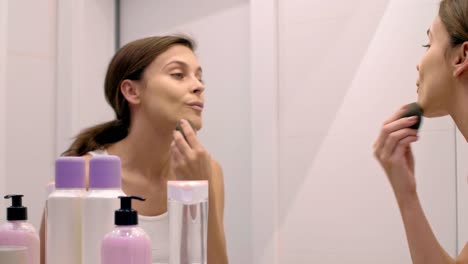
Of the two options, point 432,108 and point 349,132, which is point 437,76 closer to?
point 432,108

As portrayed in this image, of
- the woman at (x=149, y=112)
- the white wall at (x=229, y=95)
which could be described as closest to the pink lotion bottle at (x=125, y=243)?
the woman at (x=149, y=112)

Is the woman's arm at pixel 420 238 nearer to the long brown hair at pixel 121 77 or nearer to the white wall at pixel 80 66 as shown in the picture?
the long brown hair at pixel 121 77

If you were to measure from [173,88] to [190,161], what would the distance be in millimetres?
273

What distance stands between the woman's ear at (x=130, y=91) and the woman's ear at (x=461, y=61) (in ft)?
1.93

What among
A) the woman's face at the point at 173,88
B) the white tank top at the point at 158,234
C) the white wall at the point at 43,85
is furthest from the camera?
the white wall at the point at 43,85

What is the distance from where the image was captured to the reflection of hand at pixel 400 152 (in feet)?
2.90

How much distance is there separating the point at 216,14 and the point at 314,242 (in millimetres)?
689

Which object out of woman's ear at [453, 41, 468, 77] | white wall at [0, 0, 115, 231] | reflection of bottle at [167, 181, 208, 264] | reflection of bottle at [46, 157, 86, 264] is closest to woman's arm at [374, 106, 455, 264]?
woman's ear at [453, 41, 468, 77]

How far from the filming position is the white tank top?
723 mm

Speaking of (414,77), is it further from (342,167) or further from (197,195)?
(197,195)

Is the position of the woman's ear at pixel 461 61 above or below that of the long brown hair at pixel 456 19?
below

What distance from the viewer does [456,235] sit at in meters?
1.18

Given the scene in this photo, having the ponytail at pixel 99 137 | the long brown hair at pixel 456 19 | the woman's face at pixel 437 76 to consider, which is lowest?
the ponytail at pixel 99 137

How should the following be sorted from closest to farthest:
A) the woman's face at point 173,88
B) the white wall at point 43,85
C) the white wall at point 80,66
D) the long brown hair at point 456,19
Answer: the long brown hair at point 456,19 < the woman's face at point 173,88 < the white wall at point 43,85 < the white wall at point 80,66
